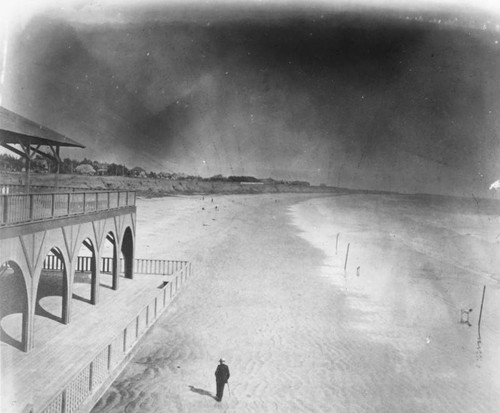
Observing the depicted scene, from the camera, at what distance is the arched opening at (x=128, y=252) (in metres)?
20.5

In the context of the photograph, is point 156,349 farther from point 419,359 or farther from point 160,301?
point 419,359

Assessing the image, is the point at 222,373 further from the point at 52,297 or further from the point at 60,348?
the point at 52,297

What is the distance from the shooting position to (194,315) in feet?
55.2

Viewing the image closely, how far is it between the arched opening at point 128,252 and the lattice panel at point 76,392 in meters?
10.7

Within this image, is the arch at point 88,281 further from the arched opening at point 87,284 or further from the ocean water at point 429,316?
the ocean water at point 429,316

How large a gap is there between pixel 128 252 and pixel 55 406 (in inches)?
493

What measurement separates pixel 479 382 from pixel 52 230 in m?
13.3

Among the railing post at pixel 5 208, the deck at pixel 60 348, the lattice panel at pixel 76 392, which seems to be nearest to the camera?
the lattice panel at pixel 76 392

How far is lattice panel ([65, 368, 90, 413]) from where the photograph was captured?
28.8 ft

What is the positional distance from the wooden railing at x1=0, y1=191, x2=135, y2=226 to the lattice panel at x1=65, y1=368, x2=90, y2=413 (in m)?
3.90

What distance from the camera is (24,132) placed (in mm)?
12695

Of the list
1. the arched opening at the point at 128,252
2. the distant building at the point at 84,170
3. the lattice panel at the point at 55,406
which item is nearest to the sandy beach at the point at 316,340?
the lattice panel at the point at 55,406

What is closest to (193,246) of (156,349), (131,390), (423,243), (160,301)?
(160,301)

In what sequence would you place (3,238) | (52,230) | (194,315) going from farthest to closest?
(194,315)
(52,230)
(3,238)
